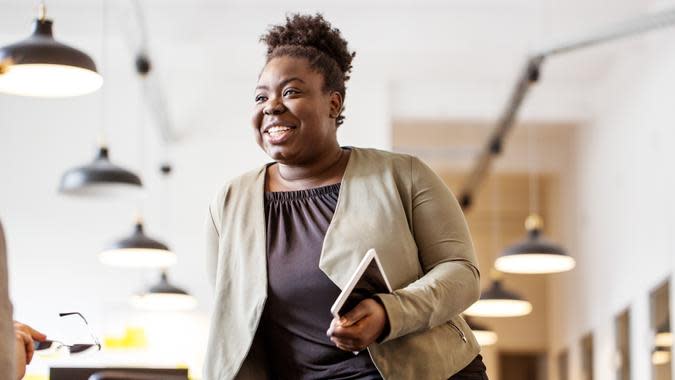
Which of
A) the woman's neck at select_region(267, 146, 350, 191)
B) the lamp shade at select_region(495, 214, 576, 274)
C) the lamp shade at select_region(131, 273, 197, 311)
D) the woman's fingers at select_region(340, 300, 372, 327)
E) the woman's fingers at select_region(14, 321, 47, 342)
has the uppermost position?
the woman's neck at select_region(267, 146, 350, 191)

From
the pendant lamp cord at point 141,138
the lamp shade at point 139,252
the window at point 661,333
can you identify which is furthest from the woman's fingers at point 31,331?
the pendant lamp cord at point 141,138

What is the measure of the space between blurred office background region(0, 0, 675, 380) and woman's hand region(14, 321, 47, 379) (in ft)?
22.2

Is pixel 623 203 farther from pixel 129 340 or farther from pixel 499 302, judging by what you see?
pixel 129 340

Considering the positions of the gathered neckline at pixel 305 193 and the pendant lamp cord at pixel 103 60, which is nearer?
the gathered neckline at pixel 305 193

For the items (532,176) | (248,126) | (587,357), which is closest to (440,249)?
(248,126)

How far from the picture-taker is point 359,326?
2.02m

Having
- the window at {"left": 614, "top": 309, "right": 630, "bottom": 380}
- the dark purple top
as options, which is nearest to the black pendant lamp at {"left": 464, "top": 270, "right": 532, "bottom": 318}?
the window at {"left": 614, "top": 309, "right": 630, "bottom": 380}

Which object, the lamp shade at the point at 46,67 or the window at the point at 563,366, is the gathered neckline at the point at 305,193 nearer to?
the lamp shade at the point at 46,67

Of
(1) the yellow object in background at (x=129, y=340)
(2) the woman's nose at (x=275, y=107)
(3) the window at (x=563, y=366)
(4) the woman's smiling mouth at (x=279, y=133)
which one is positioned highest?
(2) the woman's nose at (x=275, y=107)

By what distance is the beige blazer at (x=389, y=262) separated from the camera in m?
2.18

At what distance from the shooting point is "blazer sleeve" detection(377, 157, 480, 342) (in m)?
2.19

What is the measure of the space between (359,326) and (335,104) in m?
0.56

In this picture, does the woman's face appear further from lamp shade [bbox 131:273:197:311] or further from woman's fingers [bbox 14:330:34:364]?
lamp shade [bbox 131:273:197:311]

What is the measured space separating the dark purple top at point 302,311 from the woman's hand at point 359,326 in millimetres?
139
